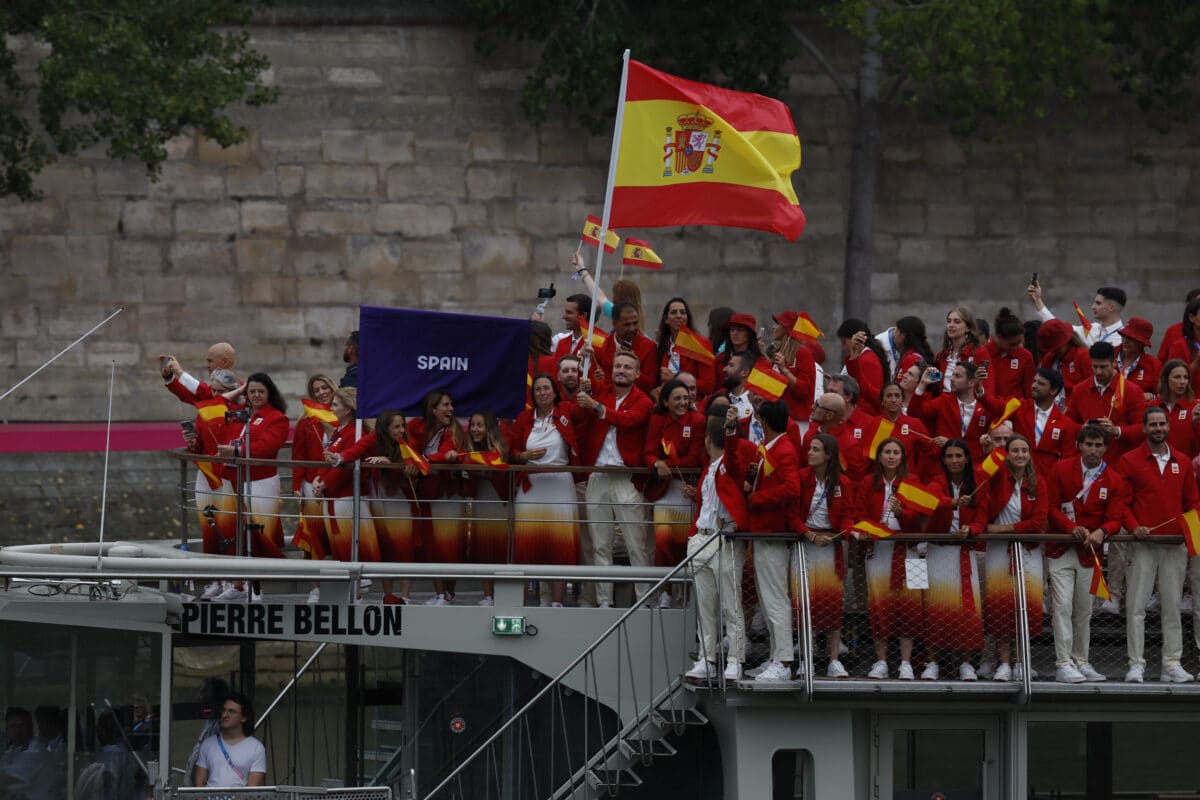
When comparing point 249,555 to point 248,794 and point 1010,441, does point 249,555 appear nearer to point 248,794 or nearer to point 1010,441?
point 248,794

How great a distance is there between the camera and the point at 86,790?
1466 centimetres

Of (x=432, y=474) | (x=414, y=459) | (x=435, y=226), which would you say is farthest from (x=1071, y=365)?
(x=435, y=226)

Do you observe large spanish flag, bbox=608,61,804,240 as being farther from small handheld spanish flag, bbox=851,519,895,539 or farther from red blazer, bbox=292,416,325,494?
small handheld spanish flag, bbox=851,519,895,539

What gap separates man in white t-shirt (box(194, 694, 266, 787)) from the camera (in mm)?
14500

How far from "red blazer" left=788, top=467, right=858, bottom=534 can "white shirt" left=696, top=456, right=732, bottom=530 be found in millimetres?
438

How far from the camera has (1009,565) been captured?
14.6 m

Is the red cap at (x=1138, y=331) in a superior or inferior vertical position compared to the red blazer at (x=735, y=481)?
superior

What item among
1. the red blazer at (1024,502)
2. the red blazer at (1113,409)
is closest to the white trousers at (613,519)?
the red blazer at (1024,502)

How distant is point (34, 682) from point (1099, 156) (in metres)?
17.2

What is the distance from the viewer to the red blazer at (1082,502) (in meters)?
14.6

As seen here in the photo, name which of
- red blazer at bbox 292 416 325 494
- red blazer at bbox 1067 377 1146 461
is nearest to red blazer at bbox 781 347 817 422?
red blazer at bbox 1067 377 1146 461

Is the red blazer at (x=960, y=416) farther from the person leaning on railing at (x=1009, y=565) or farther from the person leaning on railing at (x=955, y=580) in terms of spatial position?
the person leaning on railing at (x=955, y=580)

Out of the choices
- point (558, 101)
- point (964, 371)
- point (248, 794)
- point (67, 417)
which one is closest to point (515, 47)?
point (558, 101)

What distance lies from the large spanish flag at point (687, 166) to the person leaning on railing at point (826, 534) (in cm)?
240
